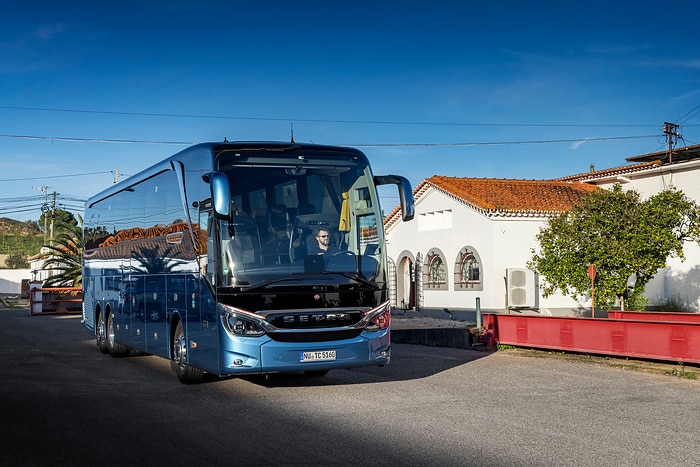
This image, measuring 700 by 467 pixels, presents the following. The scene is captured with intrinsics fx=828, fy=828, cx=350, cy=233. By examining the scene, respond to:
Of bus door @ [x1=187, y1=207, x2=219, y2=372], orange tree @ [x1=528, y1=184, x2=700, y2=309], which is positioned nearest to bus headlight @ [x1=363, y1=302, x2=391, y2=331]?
bus door @ [x1=187, y1=207, x2=219, y2=372]

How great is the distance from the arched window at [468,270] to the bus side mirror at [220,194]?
25031mm

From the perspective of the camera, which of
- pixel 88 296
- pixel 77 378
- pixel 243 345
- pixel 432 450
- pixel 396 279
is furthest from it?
pixel 396 279

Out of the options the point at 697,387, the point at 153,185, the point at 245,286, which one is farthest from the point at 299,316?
the point at 697,387

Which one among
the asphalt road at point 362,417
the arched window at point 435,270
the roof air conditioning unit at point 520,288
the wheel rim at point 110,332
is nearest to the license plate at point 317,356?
the asphalt road at point 362,417

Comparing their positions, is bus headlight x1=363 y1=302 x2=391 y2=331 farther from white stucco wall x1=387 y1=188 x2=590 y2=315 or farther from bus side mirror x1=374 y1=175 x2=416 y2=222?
white stucco wall x1=387 y1=188 x2=590 y2=315

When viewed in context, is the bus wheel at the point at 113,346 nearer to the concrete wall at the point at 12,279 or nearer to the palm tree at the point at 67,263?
the palm tree at the point at 67,263

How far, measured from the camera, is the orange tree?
23.8 m

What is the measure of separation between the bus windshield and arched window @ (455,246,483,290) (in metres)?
23.4

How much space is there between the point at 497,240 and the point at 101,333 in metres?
19.3

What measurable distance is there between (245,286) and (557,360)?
747 cm

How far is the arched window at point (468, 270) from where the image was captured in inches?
1378

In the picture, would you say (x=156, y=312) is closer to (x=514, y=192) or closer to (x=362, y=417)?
(x=362, y=417)

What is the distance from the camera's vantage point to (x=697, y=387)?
12094 mm

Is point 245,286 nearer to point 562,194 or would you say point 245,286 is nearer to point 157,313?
point 157,313
